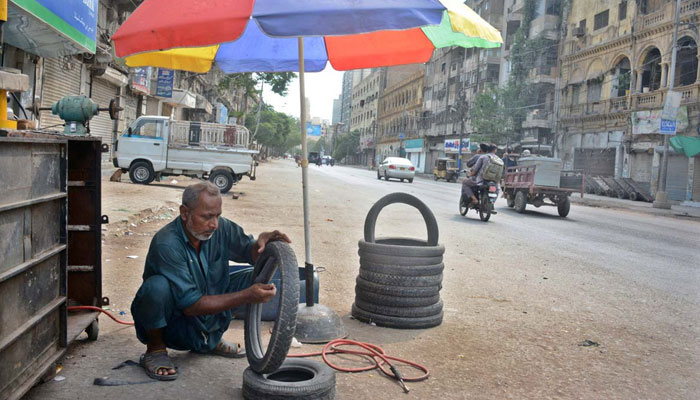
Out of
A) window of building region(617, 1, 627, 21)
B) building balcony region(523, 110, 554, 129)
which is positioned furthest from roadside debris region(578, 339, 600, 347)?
building balcony region(523, 110, 554, 129)

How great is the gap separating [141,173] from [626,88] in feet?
95.5

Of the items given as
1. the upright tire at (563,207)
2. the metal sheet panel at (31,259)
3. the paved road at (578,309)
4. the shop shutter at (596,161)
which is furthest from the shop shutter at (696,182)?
the metal sheet panel at (31,259)

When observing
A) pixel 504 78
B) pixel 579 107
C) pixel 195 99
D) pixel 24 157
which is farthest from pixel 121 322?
pixel 504 78

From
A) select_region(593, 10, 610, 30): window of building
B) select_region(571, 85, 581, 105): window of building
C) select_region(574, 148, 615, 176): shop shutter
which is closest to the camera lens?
select_region(574, 148, 615, 176): shop shutter

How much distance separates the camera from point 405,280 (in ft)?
13.6

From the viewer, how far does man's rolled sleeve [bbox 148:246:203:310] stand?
288 centimetres

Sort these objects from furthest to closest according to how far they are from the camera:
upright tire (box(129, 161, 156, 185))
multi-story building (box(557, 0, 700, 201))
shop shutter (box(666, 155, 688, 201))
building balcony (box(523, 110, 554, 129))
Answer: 1. building balcony (box(523, 110, 554, 129))
2. multi-story building (box(557, 0, 700, 201))
3. shop shutter (box(666, 155, 688, 201))
4. upright tire (box(129, 161, 156, 185))

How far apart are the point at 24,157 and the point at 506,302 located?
414 centimetres

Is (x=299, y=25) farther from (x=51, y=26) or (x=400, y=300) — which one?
(x=51, y=26)

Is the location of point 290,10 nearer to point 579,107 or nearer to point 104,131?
point 104,131

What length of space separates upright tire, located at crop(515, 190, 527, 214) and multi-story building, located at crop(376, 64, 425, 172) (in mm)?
53417

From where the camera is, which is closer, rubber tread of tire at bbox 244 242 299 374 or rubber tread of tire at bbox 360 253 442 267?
rubber tread of tire at bbox 244 242 299 374

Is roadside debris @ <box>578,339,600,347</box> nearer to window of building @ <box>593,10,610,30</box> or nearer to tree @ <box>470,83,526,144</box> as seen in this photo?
window of building @ <box>593,10,610,30</box>

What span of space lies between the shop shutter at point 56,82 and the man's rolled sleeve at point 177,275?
1479cm
